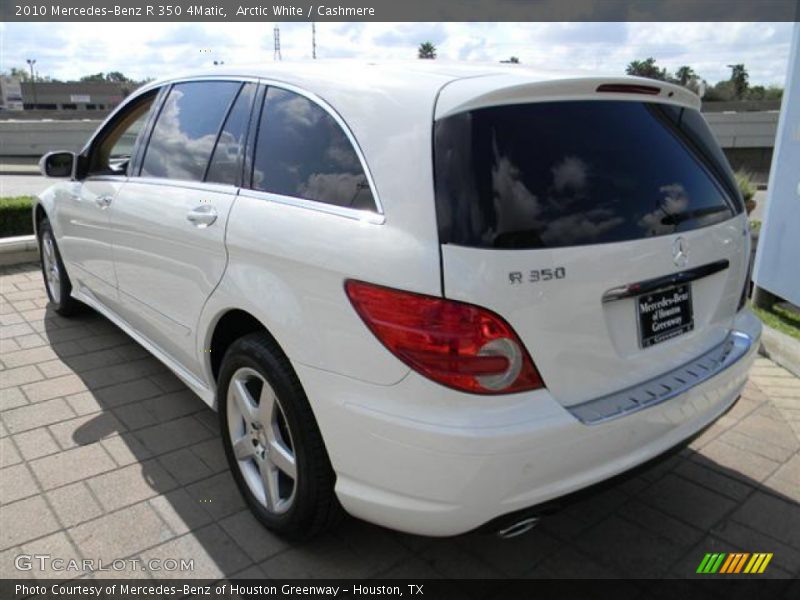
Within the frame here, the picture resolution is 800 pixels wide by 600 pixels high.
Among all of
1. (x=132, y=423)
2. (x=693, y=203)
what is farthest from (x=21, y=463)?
(x=693, y=203)

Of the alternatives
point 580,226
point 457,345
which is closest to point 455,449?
point 457,345

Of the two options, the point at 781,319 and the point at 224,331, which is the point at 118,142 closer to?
the point at 224,331

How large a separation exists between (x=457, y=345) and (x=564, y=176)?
655mm

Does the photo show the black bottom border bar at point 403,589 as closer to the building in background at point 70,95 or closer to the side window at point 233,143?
the side window at point 233,143

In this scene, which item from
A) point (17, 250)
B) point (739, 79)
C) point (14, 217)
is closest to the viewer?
point (17, 250)

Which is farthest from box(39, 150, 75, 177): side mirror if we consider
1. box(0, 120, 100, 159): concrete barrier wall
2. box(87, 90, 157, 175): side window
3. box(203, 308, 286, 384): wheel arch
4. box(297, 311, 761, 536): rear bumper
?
box(0, 120, 100, 159): concrete barrier wall

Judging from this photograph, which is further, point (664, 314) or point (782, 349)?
point (782, 349)

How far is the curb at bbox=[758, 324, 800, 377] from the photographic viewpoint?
4.38 metres

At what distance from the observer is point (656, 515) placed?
9.26 ft

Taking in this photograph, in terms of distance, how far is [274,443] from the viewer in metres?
2.53

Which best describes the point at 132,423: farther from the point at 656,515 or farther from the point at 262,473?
the point at 656,515

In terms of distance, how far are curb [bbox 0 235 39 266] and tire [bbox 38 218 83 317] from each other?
5.05 feet

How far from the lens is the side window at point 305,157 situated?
Result: 223cm

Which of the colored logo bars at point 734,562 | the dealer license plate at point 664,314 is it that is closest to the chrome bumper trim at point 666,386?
the dealer license plate at point 664,314
